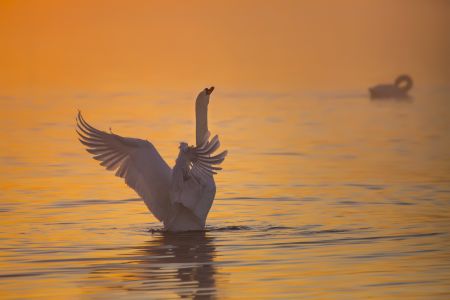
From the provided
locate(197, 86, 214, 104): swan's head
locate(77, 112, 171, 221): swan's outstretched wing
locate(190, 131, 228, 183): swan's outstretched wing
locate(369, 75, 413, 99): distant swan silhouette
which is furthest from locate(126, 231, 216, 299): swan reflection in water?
locate(369, 75, 413, 99): distant swan silhouette

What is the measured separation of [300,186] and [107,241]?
6.33m

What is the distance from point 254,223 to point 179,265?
3014 mm

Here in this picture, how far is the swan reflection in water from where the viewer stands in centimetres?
1588

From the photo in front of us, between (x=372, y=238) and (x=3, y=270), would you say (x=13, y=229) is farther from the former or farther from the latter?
(x=372, y=238)

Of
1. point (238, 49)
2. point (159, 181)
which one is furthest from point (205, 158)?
point (238, 49)

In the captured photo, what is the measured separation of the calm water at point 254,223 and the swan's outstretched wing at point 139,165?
1.47 ft

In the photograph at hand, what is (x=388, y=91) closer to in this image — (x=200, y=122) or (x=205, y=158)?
(x=200, y=122)

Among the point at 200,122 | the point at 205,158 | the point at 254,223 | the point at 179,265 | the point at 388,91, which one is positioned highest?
the point at 388,91

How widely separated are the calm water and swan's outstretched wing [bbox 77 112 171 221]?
0.45 metres

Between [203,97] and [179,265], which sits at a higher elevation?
[203,97]

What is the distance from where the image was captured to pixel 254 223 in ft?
66.4

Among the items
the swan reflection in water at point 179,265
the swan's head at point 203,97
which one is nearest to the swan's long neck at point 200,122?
the swan's head at point 203,97

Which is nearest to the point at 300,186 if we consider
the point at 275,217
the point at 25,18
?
the point at 275,217

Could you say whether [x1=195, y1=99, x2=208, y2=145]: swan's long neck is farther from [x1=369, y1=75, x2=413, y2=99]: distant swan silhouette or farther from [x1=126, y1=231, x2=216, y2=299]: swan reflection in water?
[x1=369, y1=75, x2=413, y2=99]: distant swan silhouette
